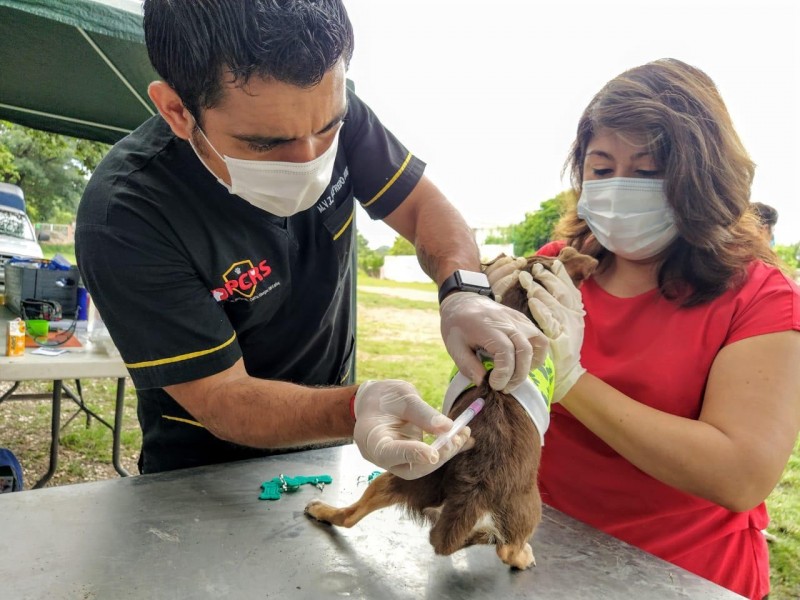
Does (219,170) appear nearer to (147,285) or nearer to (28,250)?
(147,285)

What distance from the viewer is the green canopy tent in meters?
2.69

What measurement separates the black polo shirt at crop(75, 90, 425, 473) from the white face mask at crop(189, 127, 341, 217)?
0.38ft

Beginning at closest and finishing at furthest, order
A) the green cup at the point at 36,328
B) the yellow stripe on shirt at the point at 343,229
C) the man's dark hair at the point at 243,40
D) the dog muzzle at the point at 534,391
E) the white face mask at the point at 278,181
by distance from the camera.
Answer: the man's dark hair at the point at 243,40 → the dog muzzle at the point at 534,391 → the white face mask at the point at 278,181 → the yellow stripe on shirt at the point at 343,229 → the green cup at the point at 36,328

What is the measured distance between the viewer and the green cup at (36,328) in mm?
3846

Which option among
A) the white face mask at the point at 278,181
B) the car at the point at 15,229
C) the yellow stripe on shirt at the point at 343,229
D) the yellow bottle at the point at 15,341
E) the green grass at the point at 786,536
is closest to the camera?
the white face mask at the point at 278,181

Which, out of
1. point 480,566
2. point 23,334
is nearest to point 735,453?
point 480,566

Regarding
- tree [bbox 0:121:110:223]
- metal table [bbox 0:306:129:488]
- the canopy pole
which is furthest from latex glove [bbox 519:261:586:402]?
tree [bbox 0:121:110:223]

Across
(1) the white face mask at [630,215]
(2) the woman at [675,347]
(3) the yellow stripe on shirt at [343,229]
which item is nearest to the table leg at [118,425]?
(3) the yellow stripe on shirt at [343,229]

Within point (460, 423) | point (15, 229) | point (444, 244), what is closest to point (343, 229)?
point (444, 244)

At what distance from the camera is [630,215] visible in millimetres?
1804

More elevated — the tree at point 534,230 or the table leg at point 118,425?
the tree at point 534,230

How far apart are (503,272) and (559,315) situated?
25cm

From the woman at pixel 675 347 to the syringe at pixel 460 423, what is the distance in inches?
15.4

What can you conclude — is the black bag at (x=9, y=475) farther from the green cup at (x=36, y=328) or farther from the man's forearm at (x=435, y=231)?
the man's forearm at (x=435, y=231)
